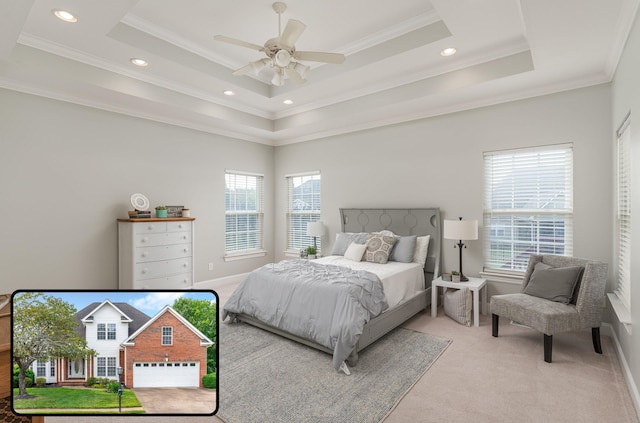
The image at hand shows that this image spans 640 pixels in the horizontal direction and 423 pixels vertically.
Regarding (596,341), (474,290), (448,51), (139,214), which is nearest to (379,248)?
(474,290)

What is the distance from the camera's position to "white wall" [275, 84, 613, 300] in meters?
3.50

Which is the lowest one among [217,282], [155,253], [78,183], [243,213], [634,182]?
[217,282]

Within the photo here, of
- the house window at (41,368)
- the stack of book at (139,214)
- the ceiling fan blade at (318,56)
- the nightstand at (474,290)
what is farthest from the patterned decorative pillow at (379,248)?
the house window at (41,368)

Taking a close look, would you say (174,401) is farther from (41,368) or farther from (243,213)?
(243,213)

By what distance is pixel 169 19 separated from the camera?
3.25 meters

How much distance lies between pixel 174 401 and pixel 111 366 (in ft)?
0.45

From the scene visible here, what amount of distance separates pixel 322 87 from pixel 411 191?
193 cm

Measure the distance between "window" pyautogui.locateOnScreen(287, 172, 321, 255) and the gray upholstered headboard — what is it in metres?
0.76

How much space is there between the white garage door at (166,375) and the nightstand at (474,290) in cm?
369

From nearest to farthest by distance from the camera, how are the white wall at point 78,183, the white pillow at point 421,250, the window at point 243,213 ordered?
1. the white wall at point 78,183
2. the white pillow at point 421,250
3. the window at point 243,213

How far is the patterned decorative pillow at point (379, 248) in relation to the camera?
4293 millimetres

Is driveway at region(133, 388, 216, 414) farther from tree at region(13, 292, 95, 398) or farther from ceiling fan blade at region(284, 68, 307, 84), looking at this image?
ceiling fan blade at region(284, 68, 307, 84)

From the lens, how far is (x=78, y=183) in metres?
4.10

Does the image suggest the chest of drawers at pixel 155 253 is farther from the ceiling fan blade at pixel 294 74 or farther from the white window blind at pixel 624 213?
the white window blind at pixel 624 213
